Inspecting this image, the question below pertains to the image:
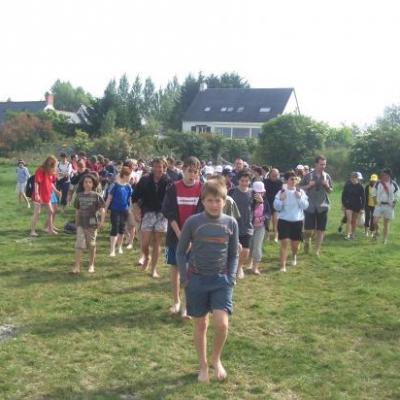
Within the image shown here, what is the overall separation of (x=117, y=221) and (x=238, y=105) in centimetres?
5977

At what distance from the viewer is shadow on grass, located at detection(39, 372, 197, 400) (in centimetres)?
457

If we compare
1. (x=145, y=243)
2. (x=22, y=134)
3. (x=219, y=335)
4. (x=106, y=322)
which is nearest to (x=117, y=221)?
(x=145, y=243)

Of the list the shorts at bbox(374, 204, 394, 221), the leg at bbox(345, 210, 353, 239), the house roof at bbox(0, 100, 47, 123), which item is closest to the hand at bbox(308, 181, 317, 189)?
the shorts at bbox(374, 204, 394, 221)

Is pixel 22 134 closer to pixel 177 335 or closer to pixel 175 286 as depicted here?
pixel 175 286

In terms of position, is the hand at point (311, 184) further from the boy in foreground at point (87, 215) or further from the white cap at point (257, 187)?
the boy in foreground at point (87, 215)

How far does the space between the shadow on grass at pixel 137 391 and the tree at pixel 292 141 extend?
34.5 m

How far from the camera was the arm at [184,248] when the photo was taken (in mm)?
4859

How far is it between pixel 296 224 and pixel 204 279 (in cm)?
521

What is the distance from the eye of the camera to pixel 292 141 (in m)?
38.8

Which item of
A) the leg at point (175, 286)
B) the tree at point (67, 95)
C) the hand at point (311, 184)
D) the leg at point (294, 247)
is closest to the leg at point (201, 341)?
the leg at point (175, 286)

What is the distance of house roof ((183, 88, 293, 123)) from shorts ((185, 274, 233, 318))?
6105 centimetres

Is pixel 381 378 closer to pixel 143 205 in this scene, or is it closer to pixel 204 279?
pixel 204 279

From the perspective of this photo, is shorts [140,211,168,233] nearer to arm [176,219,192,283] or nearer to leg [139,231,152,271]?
leg [139,231,152,271]

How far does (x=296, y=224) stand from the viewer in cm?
976
